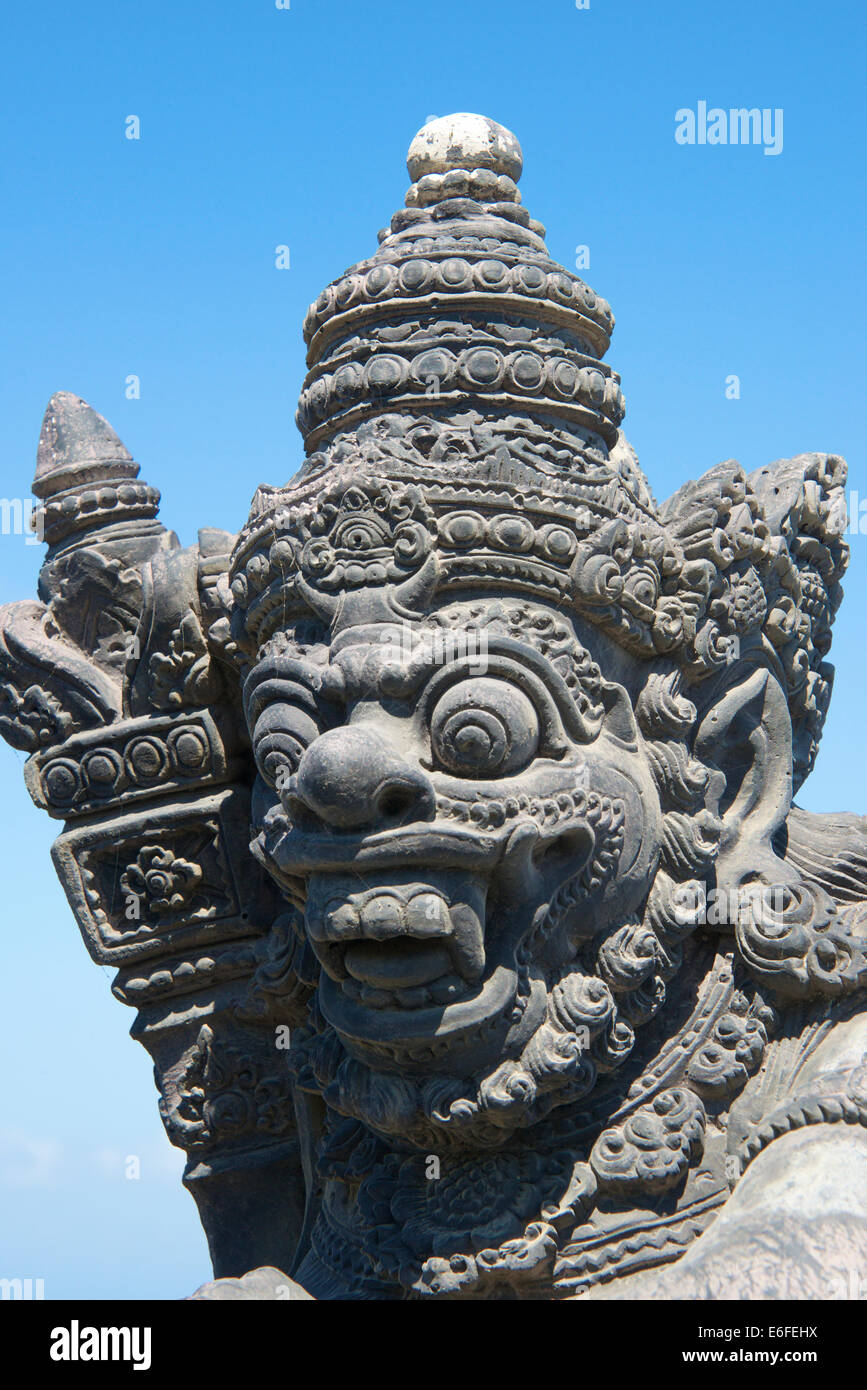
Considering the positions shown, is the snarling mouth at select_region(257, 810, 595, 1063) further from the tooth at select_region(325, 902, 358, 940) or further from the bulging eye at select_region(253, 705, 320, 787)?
the bulging eye at select_region(253, 705, 320, 787)

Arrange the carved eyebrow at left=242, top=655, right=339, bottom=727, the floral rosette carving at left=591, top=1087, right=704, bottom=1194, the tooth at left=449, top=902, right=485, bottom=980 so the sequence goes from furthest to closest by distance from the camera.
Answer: the floral rosette carving at left=591, top=1087, right=704, bottom=1194, the carved eyebrow at left=242, top=655, right=339, bottom=727, the tooth at left=449, top=902, right=485, bottom=980

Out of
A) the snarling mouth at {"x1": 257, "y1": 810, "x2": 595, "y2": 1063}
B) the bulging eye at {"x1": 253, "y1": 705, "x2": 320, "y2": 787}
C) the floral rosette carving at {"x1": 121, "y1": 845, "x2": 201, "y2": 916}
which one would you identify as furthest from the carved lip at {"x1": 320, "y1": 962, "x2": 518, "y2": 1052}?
the floral rosette carving at {"x1": 121, "y1": 845, "x2": 201, "y2": 916}

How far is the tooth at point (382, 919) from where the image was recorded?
Answer: 452 cm

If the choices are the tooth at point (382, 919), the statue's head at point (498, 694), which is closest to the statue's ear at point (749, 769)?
the statue's head at point (498, 694)

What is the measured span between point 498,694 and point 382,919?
2.21 feet

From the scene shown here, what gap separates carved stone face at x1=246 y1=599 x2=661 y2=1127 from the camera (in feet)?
15.0

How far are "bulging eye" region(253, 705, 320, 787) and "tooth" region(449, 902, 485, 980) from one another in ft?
2.09

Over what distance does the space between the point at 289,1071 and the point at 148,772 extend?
3.60ft

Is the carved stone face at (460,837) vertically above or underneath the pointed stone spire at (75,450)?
underneath

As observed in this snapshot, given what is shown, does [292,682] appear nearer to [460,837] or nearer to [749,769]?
[460,837]

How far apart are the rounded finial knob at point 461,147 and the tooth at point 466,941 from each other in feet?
8.57

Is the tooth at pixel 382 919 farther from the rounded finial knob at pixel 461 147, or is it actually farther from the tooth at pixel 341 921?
the rounded finial knob at pixel 461 147

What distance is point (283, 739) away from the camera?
488cm
